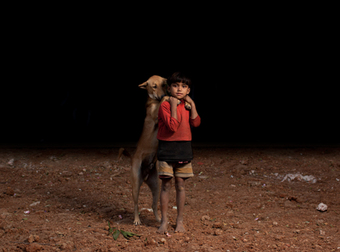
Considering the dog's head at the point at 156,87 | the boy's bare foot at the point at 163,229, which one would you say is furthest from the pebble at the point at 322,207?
the dog's head at the point at 156,87

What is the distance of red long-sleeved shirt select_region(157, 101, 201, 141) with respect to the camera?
306 centimetres

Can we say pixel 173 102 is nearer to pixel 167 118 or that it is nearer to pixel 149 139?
pixel 167 118

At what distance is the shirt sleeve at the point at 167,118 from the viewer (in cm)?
305

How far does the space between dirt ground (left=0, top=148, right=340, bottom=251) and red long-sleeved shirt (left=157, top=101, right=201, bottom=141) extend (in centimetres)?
91

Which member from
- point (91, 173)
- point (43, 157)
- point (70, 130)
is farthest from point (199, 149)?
point (70, 130)

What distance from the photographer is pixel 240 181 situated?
17.6 ft

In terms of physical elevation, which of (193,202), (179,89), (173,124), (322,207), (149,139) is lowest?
(193,202)

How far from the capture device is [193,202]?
4473 millimetres

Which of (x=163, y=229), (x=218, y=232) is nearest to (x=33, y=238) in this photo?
(x=163, y=229)

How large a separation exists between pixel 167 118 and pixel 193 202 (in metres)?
1.79

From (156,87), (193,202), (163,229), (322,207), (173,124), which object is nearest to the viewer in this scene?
(173,124)

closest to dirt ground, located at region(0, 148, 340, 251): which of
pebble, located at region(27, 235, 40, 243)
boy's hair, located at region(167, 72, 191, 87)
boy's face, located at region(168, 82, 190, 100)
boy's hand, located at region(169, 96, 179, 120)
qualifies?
pebble, located at region(27, 235, 40, 243)

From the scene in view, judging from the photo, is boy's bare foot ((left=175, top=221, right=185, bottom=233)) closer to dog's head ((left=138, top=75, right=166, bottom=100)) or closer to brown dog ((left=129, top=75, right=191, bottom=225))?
brown dog ((left=129, top=75, right=191, bottom=225))

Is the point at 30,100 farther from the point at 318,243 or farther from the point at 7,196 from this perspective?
the point at 318,243
